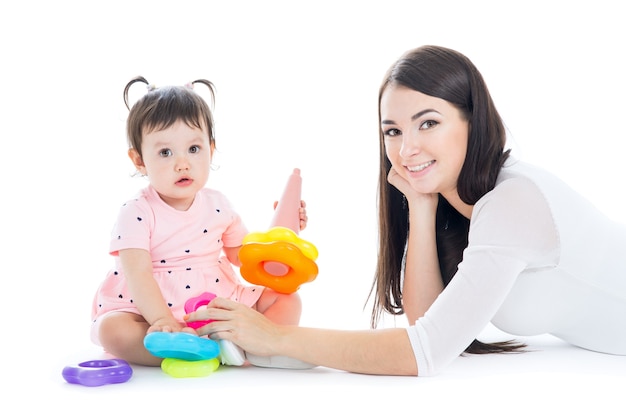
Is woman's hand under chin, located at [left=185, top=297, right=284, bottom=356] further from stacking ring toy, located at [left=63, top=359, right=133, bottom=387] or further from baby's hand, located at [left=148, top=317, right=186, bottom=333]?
stacking ring toy, located at [left=63, top=359, right=133, bottom=387]

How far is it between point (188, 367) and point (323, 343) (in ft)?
1.01

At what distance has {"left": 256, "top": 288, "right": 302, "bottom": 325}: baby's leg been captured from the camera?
2.09 metres

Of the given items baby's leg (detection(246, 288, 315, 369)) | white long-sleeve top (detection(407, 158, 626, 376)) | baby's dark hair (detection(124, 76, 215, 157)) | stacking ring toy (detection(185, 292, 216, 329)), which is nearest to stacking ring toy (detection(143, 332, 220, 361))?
stacking ring toy (detection(185, 292, 216, 329))

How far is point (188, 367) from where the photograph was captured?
1808 millimetres

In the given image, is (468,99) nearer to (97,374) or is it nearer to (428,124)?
(428,124)

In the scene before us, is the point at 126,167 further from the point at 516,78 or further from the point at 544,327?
the point at 544,327

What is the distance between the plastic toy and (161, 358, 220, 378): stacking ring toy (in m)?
0.28

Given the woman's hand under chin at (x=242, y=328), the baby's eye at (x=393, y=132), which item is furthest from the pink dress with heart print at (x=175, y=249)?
the baby's eye at (x=393, y=132)

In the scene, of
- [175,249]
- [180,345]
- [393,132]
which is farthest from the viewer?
[175,249]

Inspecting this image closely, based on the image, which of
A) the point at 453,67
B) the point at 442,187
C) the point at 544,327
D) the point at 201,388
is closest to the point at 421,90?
the point at 453,67

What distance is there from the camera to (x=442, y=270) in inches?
86.4

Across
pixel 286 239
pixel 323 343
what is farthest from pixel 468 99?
pixel 323 343

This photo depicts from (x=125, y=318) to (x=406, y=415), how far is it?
0.77 metres

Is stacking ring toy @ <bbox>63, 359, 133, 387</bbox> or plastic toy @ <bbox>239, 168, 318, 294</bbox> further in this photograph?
plastic toy @ <bbox>239, 168, 318, 294</bbox>
